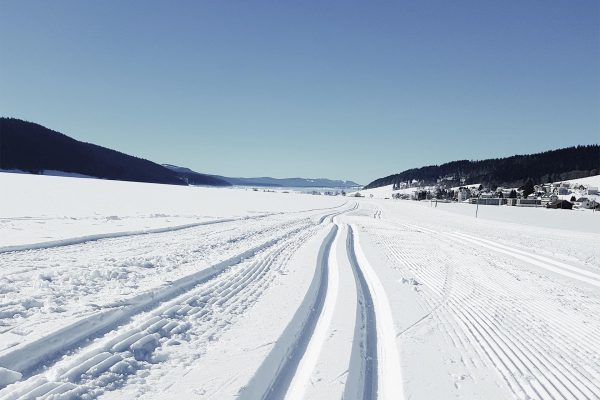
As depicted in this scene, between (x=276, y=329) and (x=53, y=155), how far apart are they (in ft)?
407

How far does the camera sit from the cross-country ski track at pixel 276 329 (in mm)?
3270

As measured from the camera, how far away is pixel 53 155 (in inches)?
4218

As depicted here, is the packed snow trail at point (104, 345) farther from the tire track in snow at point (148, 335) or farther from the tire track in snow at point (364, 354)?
the tire track in snow at point (364, 354)

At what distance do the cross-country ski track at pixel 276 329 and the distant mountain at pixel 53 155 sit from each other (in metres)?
105

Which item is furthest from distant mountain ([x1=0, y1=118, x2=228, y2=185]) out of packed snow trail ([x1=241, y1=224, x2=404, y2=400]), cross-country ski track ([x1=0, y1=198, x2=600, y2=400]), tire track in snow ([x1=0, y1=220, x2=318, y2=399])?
packed snow trail ([x1=241, y1=224, x2=404, y2=400])

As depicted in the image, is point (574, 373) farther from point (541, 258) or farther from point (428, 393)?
point (541, 258)

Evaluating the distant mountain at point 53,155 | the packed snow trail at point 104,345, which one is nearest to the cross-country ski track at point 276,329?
the packed snow trail at point 104,345


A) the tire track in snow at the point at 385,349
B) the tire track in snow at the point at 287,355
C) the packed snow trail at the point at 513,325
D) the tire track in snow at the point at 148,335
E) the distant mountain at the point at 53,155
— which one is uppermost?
the distant mountain at the point at 53,155

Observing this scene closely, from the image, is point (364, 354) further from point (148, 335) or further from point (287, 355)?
point (148, 335)

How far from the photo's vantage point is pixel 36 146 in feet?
342

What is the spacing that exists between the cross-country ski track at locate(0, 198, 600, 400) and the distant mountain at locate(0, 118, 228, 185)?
104634 mm

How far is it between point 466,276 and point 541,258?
586 centimetres

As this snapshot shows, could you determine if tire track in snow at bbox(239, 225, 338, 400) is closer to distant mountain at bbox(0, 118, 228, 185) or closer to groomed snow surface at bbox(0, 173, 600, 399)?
groomed snow surface at bbox(0, 173, 600, 399)

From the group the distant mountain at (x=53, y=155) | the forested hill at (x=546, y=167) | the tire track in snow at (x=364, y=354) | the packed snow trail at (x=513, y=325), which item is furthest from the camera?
the forested hill at (x=546, y=167)
